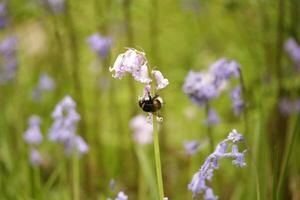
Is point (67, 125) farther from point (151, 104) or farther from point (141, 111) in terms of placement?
point (141, 111)

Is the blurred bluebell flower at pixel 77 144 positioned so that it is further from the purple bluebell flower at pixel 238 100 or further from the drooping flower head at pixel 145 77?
the drooping flower head at pixel 145 77

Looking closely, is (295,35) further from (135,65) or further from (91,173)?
(135,65)

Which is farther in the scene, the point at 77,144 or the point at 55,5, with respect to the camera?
the point at 55,5

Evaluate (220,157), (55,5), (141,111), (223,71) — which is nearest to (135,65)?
(220,157)

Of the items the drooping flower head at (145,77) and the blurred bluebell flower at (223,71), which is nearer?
the drooping flower head at (145,77)

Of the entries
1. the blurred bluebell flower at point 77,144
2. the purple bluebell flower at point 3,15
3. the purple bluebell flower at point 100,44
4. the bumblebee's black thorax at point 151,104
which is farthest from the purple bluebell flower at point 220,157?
the purple bluebell flower at point 3,15

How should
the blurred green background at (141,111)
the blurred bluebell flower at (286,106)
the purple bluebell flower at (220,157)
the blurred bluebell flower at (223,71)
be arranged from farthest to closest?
the blurred bluebell flower at (286,106)
the blurred green background at (141,111)
the blurred bluebell flower at (223,71)
the purple bluebell flower at (220,157)
